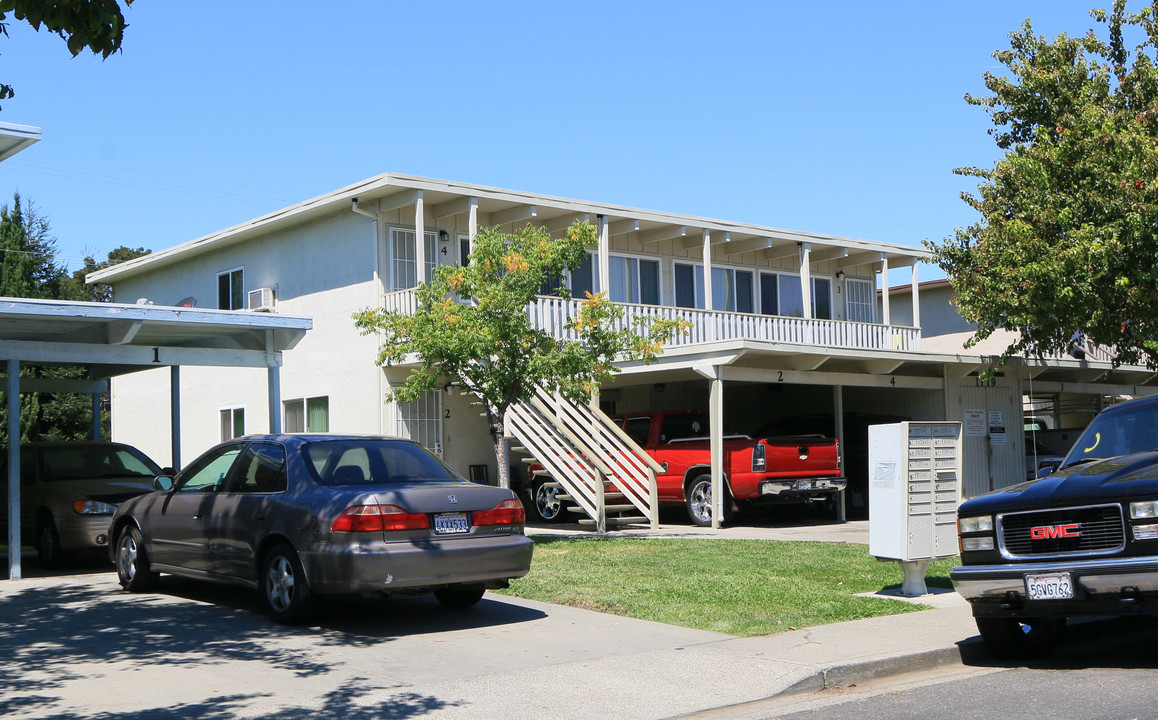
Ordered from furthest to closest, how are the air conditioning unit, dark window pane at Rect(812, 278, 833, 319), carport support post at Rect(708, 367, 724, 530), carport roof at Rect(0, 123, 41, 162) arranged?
1. dark window pane at Rect(812, 278, 833, 319)
2. the air conditioning unit
3. carport support post at Rect(708, 367, 724, 530)
4. carport roof at Rect(0, 123, 41, 162)

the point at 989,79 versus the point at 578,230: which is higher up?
the point at 989,79

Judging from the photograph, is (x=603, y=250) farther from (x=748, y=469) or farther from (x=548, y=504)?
(x=748, y=469)

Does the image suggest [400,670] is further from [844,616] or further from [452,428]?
[452,428]

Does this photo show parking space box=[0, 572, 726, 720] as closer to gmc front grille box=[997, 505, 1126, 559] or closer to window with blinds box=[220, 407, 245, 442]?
gmc front grille box=[997, 505, 1126, 559]

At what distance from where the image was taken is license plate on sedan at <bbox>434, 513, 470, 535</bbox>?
8.77 metres

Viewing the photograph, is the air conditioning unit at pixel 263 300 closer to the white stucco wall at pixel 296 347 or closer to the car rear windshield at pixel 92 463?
the white stucco wall at pixel 296 347

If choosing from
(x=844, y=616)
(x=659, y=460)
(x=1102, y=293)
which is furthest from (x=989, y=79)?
(x=844, y=616)

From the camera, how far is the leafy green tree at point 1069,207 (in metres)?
17.1

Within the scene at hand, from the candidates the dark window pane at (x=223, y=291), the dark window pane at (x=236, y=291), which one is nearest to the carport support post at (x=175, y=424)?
the dark window pane at (x=236, y=291)

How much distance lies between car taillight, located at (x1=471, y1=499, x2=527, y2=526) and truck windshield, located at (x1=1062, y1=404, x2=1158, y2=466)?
13.9ft

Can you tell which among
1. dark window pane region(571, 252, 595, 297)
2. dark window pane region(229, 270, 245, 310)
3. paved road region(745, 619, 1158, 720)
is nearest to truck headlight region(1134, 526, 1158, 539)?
paved road region(745, 619, 1158, 720)

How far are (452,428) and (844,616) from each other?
1333cm

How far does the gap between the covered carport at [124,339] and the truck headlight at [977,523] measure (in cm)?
796

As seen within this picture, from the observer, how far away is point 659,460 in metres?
19.4
